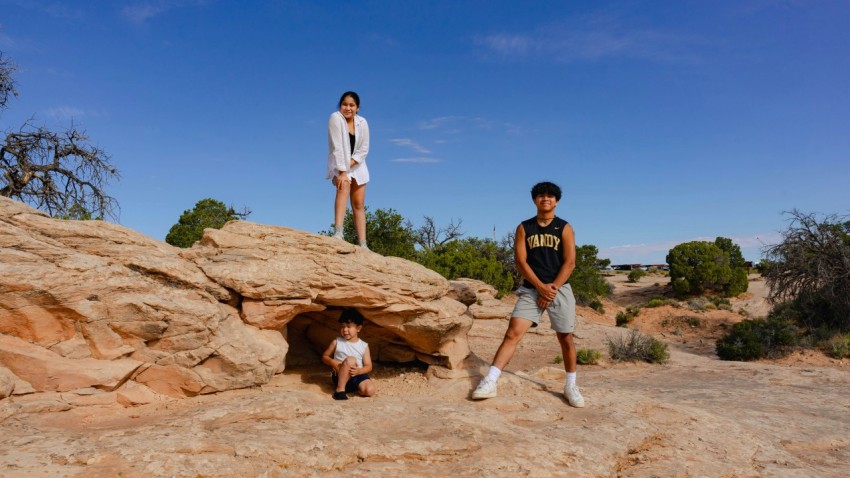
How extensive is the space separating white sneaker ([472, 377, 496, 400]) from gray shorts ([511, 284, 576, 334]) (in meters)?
0.87

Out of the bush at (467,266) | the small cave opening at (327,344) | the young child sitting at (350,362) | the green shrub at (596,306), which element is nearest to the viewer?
the young child sitting at (350,362)

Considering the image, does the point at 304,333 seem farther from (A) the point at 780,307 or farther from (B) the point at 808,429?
(A) the point at 780,307

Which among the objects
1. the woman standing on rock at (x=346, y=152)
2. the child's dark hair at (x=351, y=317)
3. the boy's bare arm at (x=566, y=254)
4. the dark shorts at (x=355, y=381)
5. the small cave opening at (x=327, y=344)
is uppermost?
the woman standing on rock at (x=346, y=152)

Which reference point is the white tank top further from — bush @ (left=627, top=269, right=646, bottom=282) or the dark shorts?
bush @ (left=627, top=269, right=646, bottom=282)

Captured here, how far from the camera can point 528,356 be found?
16.0 metres

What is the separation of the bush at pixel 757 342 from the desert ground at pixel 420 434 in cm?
839

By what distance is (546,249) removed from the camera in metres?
6.76

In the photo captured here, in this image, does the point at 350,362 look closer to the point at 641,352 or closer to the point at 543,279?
the point at 543,279

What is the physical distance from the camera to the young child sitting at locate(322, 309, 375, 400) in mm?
6594

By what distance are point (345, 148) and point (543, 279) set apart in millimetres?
3181

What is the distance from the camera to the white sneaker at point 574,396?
22.4ft

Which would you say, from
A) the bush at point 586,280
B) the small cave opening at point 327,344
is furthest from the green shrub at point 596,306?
the small cave opening at point 327,344

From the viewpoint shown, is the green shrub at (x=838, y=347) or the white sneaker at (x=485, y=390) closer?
the white sneaker at (x=485, y=390)

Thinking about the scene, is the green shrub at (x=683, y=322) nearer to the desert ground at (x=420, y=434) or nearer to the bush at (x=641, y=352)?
the bush at (x=641, y=352)
